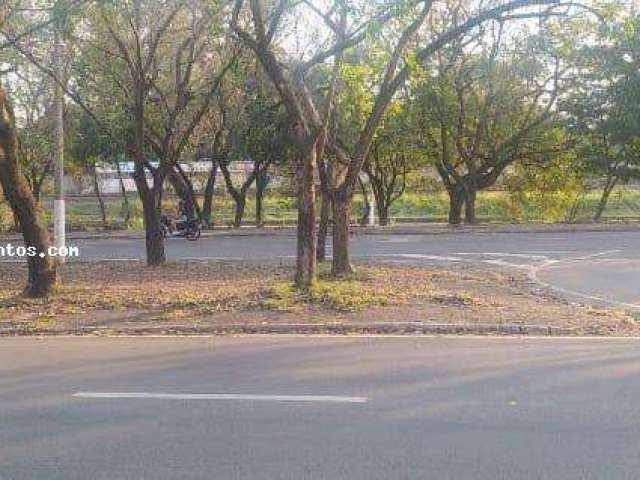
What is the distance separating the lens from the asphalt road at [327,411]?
519 centimetres

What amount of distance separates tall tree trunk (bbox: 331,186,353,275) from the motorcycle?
13.3 metres

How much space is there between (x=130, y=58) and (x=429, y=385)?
11985 millimetres

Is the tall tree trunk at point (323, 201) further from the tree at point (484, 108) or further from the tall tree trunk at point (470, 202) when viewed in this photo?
the tall tree trunk at point (470, 202)

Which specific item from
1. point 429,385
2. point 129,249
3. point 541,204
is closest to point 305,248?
point 429,385

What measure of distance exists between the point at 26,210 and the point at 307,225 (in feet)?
14.7

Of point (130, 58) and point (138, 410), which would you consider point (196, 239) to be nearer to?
point (130, 58)

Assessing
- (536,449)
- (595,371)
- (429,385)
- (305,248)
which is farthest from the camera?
(305,248)

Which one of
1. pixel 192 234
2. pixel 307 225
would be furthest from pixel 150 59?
pixel 192 234

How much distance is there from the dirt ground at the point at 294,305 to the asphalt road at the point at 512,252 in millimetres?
1179

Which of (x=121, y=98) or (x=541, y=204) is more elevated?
(x=121, y=98)

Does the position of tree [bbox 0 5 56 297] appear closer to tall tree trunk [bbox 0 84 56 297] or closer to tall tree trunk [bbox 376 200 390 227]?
tall tree trunk [bbox 0 84 56 297]

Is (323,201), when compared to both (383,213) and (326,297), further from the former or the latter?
(383,213)

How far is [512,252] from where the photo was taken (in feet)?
69.9

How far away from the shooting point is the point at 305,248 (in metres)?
13.0
